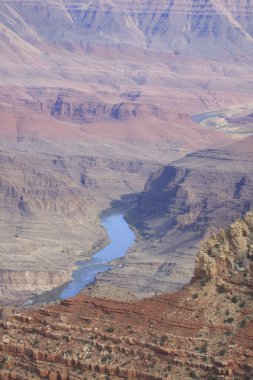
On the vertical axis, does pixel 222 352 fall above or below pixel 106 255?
below

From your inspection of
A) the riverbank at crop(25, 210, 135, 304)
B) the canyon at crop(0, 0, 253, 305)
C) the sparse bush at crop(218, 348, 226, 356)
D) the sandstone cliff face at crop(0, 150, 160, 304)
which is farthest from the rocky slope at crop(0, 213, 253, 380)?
the sandstone cliff face at crop(0, 150, 160, 304)

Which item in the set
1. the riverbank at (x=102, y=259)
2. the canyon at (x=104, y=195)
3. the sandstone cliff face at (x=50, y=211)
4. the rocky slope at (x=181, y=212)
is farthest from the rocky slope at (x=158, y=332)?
the sandstone cliff face at (x=50, y=211)

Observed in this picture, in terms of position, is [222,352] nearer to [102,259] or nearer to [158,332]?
[158,332]

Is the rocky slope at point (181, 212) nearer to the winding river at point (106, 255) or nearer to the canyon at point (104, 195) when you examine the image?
the canyon at point (104, 195)

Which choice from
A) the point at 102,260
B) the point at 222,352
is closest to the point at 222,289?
the point at 222,352

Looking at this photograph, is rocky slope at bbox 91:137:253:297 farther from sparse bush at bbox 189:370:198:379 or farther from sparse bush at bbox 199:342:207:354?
sparse bush at bbox 189:370:198:379

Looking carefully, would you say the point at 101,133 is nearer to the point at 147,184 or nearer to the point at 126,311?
the point at 147,184
